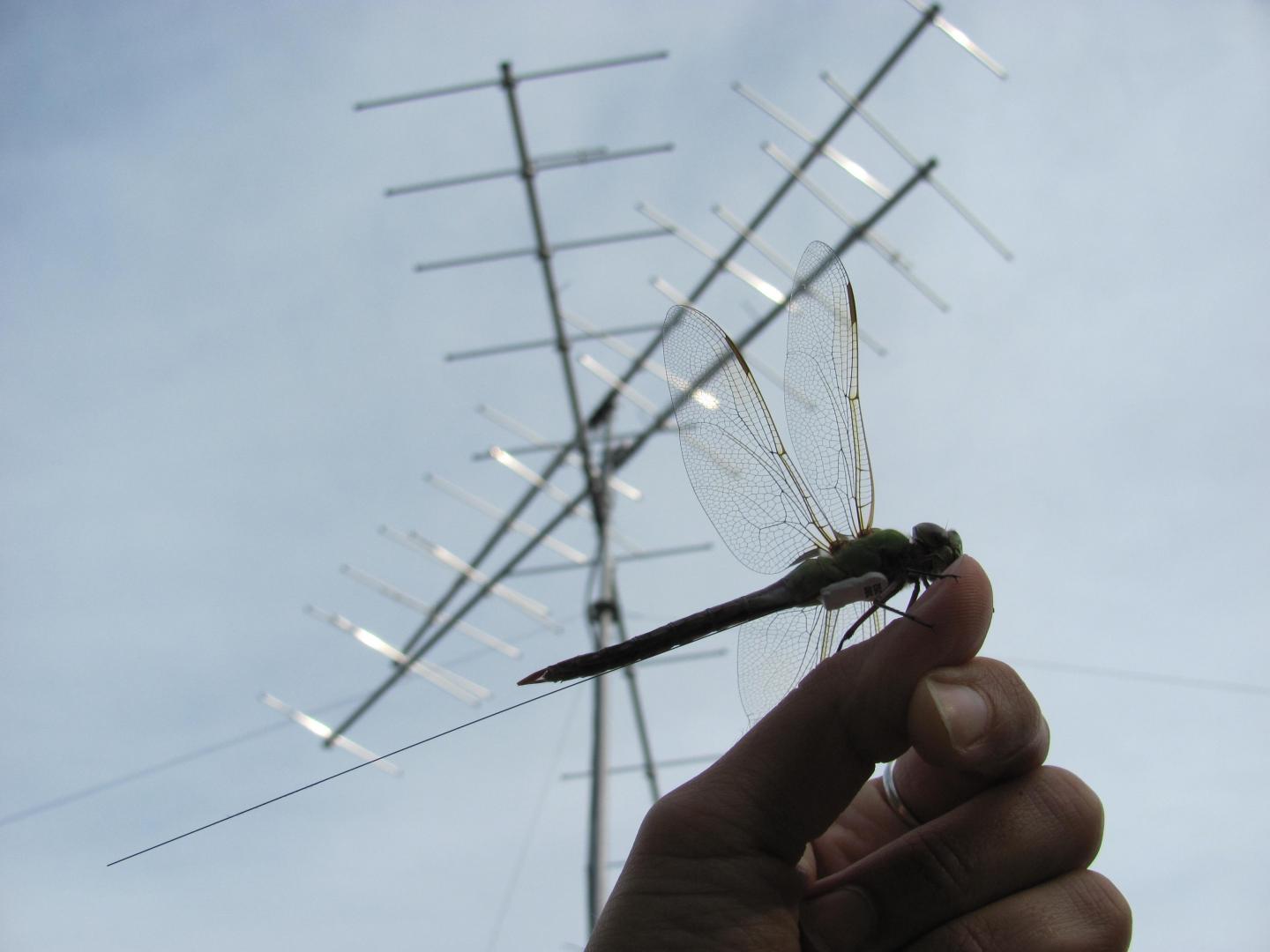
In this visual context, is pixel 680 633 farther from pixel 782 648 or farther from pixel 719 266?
pixel 719 266

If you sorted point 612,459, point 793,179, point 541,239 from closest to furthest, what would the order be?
1. point 793,179
2. point 541,239
3. point 612,459

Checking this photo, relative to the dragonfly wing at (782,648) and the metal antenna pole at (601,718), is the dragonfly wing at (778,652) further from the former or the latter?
the metal antenna pole at (601,718)

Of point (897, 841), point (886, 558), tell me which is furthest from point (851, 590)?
point (897, 841)

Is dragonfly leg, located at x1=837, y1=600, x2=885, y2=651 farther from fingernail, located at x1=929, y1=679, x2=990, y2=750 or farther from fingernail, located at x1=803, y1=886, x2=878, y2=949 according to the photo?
fingernail, located at x1=803, y1=886, x2=878, y2=949

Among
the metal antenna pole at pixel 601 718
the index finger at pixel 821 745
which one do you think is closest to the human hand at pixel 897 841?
the index finger at pixel 821 745

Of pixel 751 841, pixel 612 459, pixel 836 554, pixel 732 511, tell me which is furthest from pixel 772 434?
pixel 612 459

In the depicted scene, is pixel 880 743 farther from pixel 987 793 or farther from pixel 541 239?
pixel 541 239
